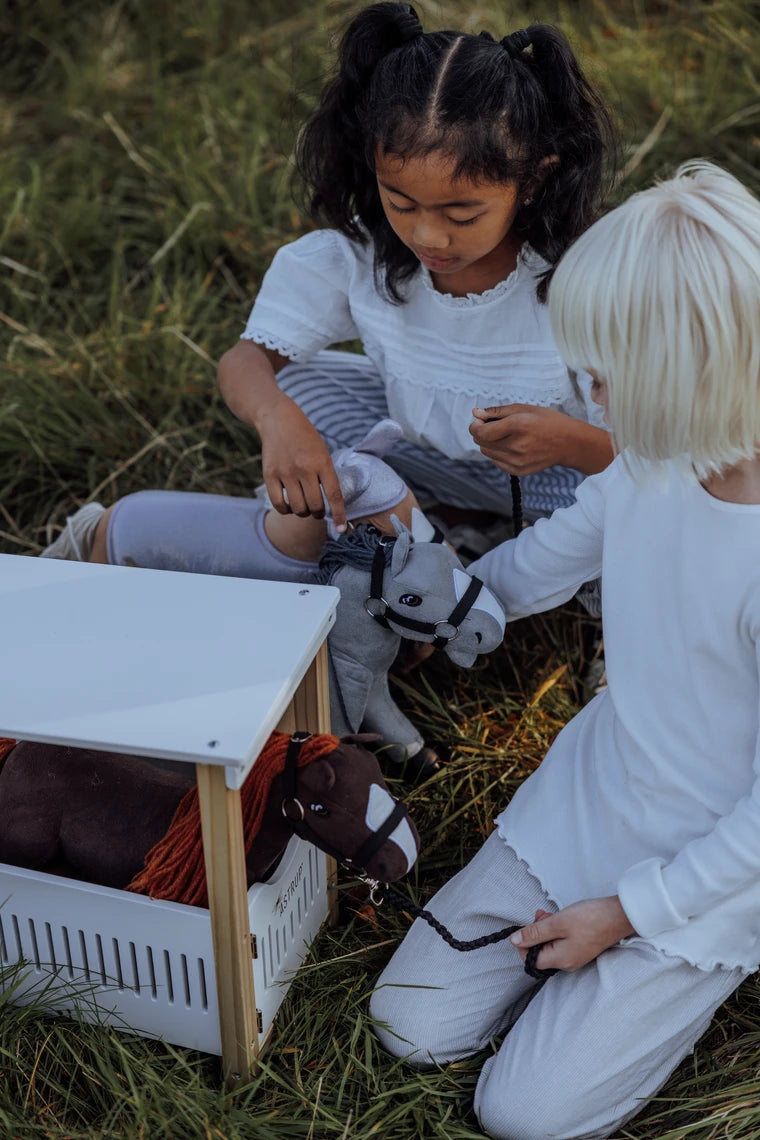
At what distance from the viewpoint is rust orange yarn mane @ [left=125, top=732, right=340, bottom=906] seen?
1174 mm

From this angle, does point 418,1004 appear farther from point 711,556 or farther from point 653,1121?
point 711,556

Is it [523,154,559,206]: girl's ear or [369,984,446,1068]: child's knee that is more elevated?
[523,154,559,206]: girl's ear

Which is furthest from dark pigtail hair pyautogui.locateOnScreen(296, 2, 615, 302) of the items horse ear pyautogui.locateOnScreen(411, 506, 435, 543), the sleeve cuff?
the sleeve cuff

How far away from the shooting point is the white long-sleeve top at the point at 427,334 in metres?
1.52

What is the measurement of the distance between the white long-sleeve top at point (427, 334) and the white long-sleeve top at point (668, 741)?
0.93 feet

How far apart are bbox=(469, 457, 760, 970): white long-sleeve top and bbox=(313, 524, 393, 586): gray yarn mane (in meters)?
0.22

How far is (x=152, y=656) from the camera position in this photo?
113cm

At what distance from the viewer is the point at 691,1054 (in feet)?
4.25

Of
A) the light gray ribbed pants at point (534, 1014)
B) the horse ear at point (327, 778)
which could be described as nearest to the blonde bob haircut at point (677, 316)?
the horse ear at point (327, 778)

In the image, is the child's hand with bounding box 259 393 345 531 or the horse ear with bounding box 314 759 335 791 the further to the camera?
the child's hand with bounding box 259 393 345 531

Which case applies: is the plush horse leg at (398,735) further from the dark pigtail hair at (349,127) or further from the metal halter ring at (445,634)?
the dark pigtail hair at (349,127)

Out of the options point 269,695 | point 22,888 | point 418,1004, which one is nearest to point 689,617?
point 269,695

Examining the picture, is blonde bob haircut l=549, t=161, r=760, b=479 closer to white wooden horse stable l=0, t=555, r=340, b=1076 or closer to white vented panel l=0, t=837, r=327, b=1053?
white wooden horse stable l=0, t=555, r=340, b=1076

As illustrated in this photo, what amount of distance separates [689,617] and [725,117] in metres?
1.71
